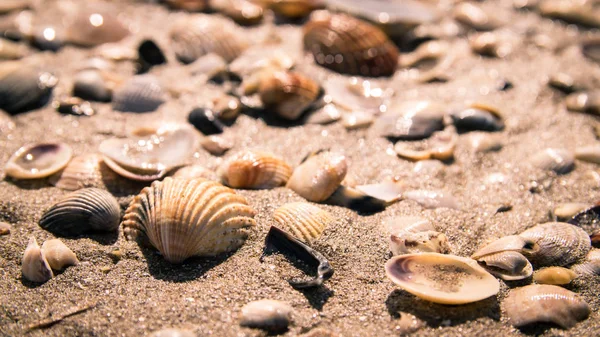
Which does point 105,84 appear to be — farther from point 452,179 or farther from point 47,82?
point 452,179

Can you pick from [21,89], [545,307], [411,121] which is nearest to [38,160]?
[21,89]

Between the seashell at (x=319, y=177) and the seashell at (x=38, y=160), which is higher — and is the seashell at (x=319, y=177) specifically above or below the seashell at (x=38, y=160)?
above

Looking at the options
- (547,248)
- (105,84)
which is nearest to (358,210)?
(547,248)

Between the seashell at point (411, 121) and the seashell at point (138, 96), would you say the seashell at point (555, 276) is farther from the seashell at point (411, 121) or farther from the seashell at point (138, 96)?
the seashell at point (138, 96)

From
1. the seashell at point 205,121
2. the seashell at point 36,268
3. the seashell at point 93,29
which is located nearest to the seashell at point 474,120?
the seashell at point 205,121

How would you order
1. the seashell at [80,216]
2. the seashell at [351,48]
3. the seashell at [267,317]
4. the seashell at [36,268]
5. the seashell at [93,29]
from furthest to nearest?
the seashell at [93,29] → the seashell at [351,48] → the seashell at [80,216] → the seashell at [36,268] → the seashell at [267,317]

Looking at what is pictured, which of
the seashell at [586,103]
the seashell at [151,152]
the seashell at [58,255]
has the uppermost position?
the seashell at [586,103]

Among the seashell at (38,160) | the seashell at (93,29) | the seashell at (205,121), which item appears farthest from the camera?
the seashell at (93,29)
